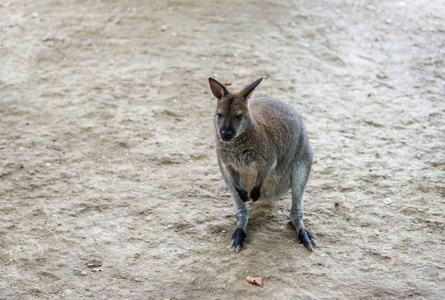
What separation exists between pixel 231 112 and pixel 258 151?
1.21ft

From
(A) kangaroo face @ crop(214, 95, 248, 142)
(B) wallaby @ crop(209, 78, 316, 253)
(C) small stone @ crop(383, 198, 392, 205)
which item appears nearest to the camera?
(A) kangaroo face @ crop(214, 95, 248, 142)

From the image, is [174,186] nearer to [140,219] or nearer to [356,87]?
[140,219]

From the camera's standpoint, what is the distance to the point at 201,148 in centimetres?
489

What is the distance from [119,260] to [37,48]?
→ 14.2 feet

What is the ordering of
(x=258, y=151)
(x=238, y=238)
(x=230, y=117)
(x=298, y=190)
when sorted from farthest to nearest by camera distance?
1. (x=298, y=190)
2. (x=238, y=238)
3. (x=258, y=151)
4. (x=230, y=117)

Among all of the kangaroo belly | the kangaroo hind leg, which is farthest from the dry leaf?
the kangaroo belly

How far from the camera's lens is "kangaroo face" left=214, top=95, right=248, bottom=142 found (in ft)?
11.0

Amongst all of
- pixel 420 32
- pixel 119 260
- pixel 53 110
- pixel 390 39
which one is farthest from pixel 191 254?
pixel 420 32

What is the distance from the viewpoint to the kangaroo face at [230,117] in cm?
336

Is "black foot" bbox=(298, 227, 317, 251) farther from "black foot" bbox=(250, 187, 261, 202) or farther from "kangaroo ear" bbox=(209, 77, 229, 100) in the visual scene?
"kangaroo ear" bbox=(209, 77, 229, 100)

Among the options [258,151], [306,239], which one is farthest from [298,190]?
[258,151]

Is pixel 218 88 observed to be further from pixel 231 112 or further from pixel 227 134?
pixel 227 134

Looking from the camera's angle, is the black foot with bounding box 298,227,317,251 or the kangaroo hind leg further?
the kangaroo hind leg

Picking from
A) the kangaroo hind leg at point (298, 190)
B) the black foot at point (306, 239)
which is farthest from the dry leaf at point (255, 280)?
the kangaroo hind leg at point (298, 190)
